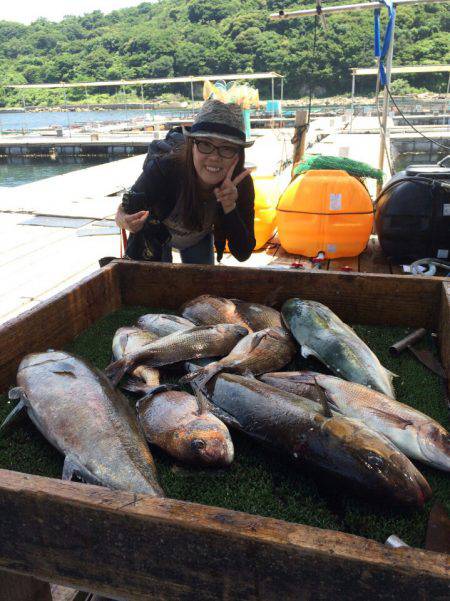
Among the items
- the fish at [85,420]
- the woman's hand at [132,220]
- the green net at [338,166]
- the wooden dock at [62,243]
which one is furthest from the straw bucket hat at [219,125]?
the green net at [338,166]

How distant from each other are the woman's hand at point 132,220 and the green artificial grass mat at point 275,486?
1.47 m

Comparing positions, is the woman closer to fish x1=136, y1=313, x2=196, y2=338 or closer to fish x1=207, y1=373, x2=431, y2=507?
fish x1=136, y1=313, x2=196, y2=338

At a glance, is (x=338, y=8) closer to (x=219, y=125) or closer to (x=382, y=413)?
(x=219, y=125)

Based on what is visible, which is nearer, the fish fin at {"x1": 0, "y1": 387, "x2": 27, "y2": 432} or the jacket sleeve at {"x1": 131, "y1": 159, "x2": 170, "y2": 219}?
the fish fin at {"x1": 0, "y1": 387, "x2": 27, "y2": 432}

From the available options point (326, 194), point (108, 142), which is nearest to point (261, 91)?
point (108, 142)

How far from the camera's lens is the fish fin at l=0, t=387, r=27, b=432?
71.0 inches

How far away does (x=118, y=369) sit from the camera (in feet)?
7.15

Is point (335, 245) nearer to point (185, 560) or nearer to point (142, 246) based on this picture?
point (142, 246)

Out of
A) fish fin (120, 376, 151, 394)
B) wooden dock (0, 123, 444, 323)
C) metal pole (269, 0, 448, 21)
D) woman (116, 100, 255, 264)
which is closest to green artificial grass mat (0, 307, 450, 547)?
fish fin (120, 376, 151, 394)

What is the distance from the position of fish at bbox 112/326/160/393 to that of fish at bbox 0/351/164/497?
14 cm

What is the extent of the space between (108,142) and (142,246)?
3421 centimetres

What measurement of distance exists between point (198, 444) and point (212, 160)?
6.52 ft

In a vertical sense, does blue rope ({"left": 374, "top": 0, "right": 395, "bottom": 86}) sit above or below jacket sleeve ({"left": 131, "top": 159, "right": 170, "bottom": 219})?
above

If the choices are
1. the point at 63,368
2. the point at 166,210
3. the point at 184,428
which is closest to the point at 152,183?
the point at 166,210
